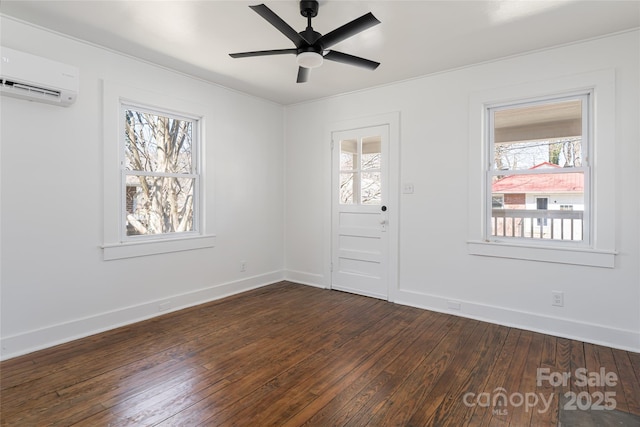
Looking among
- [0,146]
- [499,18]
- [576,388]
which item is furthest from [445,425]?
[0,146]

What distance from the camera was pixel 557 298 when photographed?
306 cm

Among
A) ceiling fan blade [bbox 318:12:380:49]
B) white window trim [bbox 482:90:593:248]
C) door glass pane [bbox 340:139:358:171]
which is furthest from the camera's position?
door glass pane [bbox 340:139:358:171]

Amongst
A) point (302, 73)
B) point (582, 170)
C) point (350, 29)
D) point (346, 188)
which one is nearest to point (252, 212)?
point (346, 188)

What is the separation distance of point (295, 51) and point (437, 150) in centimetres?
203

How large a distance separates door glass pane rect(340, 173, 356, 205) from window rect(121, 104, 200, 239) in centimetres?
186

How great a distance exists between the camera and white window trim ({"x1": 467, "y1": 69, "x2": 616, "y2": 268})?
2832 mm

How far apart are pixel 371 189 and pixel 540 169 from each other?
5.98 ft

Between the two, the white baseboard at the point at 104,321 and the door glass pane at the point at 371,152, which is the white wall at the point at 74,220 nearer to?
the white baseboard at the point at 104,321

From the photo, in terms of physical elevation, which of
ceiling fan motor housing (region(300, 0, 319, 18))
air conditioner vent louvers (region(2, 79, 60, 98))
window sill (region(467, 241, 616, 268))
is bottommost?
window sill (region(467, 241, 616, 268))

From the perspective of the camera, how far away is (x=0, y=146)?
2539mm

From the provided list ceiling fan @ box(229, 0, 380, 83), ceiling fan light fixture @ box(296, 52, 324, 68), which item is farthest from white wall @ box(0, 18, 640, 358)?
ceiling fan light fixture @ box(296, 52, 324, 68)

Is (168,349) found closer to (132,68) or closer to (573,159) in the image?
(132,68)

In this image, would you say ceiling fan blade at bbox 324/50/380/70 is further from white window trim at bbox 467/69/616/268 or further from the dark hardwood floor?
the dark hardwood floor

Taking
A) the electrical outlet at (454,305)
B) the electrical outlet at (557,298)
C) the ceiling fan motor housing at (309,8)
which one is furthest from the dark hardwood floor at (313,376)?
the ceiling fan motor housing at (309,8)
